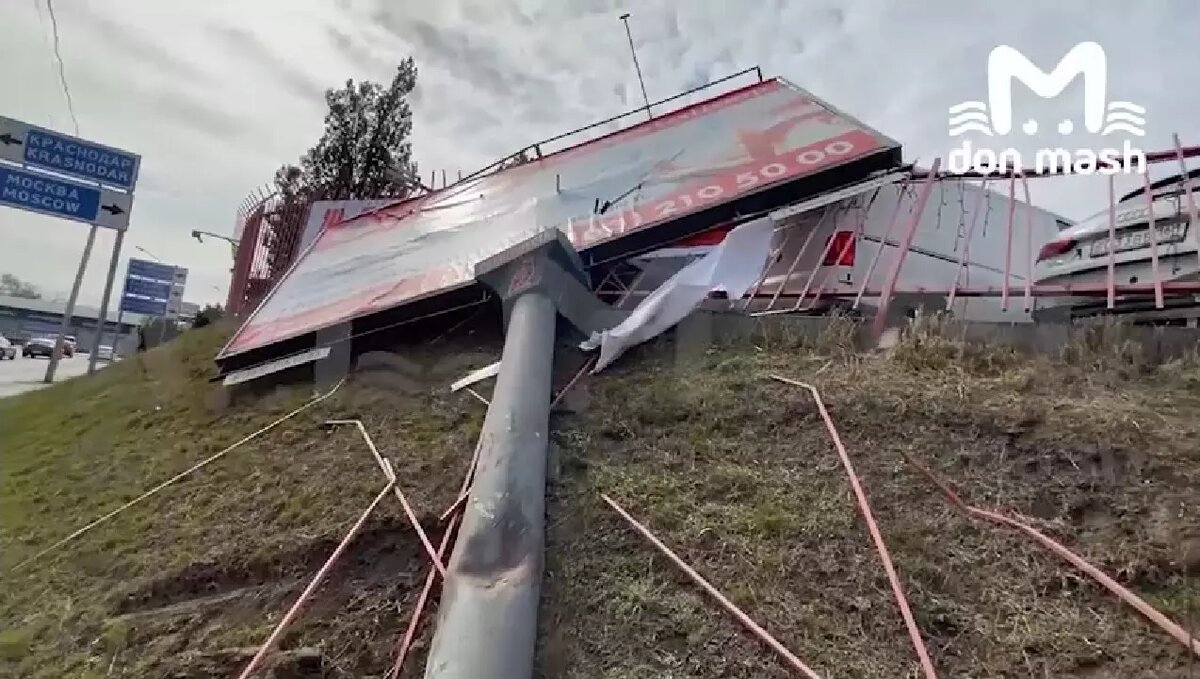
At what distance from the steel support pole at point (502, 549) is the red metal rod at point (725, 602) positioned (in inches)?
14.7

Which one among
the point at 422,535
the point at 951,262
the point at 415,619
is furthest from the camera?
the point at 951,262

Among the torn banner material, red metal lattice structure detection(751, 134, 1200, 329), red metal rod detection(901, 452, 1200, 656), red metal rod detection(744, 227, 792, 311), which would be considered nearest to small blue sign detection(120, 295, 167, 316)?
red metal rod detection(744, 227, 792, 311)

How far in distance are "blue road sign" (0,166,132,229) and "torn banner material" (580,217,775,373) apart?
8.81 meters

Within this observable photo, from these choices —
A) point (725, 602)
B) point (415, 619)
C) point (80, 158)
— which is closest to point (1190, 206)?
point (725, 602)

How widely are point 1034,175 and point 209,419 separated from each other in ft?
20.4

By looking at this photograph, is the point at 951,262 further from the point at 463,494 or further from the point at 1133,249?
the point at 463,494

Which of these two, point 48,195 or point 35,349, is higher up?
point 48,195

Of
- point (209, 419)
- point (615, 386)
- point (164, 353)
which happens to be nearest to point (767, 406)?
point (615, 386)

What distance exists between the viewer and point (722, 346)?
16.7ft

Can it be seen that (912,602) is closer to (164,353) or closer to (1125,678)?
(1125,678)

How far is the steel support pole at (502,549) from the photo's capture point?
2533mm

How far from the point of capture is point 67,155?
10.8m

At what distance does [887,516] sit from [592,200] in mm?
4368

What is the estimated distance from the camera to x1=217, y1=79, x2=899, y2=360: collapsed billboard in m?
6.27
